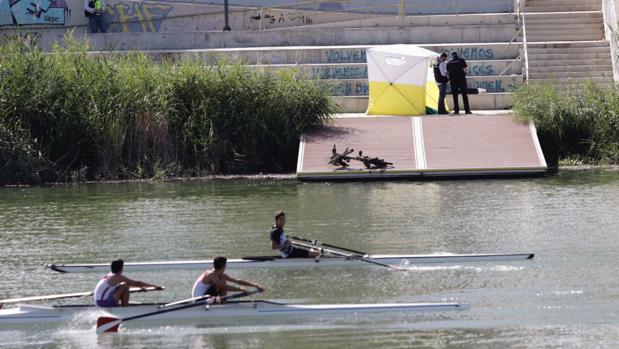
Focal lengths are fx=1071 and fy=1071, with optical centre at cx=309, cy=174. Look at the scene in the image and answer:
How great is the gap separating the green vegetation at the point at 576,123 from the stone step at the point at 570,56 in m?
4.87

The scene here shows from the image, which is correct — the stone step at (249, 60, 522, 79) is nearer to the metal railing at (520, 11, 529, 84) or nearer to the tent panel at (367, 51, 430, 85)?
the metal railing at (520, 11, 529, 84)

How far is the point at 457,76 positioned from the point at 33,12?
19.0 meters

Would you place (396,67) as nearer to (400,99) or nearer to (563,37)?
(400,99)

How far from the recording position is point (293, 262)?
62.8ft

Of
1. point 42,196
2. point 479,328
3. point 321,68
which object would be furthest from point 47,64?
point 479,328

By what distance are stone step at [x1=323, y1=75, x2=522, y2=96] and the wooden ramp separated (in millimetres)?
2813

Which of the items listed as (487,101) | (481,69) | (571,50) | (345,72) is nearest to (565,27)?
(571,50)

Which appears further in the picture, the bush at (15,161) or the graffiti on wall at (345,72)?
the graffiti on wall at (345,72)

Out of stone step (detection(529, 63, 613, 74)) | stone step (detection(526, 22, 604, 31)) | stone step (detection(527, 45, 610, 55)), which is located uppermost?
stone step (detection(526, 22, 604, 31))

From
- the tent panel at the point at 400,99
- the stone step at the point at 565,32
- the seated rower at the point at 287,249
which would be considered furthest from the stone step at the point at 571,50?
the seated rower at the point at 287,249

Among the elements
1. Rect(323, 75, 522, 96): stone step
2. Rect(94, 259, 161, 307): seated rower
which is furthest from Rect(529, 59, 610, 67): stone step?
Rect(94, 259, 161, 307): seated rower

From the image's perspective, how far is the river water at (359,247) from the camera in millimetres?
15438

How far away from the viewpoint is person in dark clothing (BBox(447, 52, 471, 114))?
32094mm

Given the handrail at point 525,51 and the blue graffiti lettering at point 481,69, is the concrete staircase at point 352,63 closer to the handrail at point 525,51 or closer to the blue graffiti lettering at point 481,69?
the blue graffiti lettering at point 481,69
